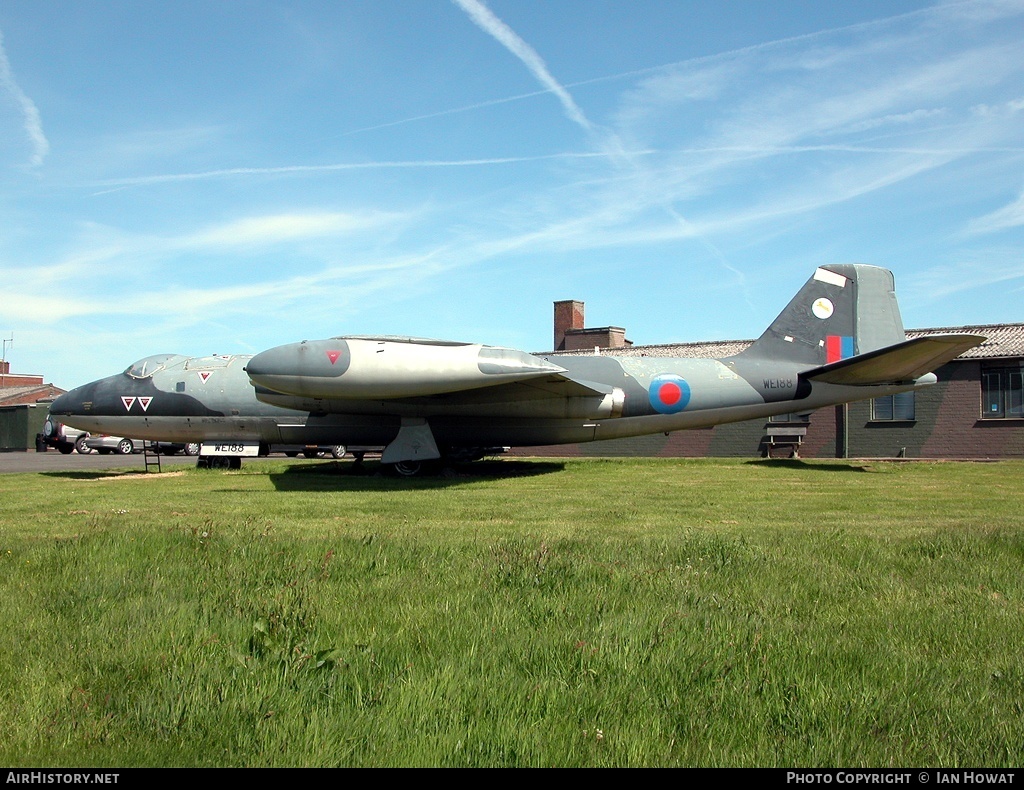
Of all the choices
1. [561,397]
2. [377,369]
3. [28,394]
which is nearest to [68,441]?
[28,394]

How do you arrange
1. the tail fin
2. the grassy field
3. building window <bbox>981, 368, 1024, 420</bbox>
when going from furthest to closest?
building window <bbox>981, 368, 1024, 420</bbox> < the tail fin < the grassy field

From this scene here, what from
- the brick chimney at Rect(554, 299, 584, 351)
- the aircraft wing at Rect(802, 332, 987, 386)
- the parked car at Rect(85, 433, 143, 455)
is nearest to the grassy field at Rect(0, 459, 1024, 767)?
the aircraft wing at Rect(802, 332, 987, 386)

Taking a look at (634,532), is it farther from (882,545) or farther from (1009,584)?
(1009,584)

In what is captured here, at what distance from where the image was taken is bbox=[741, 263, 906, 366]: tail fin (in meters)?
19.2

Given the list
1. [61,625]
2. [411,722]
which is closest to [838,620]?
[411,722]

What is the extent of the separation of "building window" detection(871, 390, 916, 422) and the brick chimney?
1945 cm

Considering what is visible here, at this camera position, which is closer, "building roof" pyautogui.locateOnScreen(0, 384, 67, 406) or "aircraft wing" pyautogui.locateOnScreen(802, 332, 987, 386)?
"aircraft wing" pyautogui.locateOnScreen(802, 332, 987, 386)

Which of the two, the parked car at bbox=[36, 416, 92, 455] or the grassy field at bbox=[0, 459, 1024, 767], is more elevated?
the parked car at bbox=[36, 416, 92, 455]

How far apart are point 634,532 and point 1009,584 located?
3.72m

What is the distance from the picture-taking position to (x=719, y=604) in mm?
5352

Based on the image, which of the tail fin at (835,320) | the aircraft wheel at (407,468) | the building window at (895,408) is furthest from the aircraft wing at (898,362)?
the building window at (895,408)

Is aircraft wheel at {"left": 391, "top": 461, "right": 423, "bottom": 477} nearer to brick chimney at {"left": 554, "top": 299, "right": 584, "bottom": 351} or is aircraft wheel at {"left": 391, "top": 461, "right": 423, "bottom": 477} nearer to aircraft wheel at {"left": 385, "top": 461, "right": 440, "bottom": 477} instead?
aircraft wheel at {"left": 385, "top": 461, "right": 440, "bottom": 477}

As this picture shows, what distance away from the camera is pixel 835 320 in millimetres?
19328

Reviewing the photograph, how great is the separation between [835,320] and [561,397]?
22.0ft
